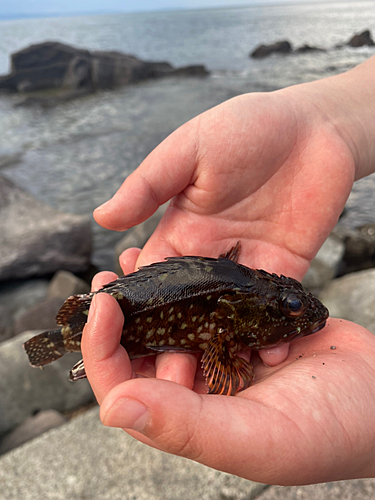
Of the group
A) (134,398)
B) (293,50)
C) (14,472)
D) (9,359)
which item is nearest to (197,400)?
(134,398)

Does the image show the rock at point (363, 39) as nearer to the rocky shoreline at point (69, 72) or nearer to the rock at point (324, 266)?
the rocky shoreline at point (69, 72)

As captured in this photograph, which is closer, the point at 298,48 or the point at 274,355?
the point at 274,355

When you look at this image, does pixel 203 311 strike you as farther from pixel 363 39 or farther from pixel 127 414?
pixel 363 39

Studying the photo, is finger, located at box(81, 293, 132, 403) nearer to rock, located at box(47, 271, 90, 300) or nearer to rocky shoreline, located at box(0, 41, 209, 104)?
rock, located at box(47, 271, 90, 300)

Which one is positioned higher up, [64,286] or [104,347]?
[104,347]

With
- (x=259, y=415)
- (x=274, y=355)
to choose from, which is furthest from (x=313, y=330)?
(x=259, y=415)

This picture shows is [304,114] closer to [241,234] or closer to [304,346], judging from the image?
[241,234]

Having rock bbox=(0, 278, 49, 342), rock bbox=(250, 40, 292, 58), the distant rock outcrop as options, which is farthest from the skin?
rock bbox=(250, 40, 292, 58)
